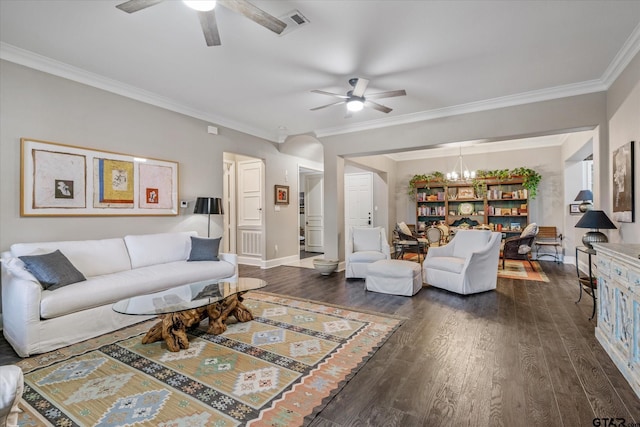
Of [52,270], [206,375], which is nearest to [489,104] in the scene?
[206,375]

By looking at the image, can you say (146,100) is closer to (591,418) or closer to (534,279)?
(591,418)

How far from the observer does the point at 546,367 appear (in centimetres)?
231

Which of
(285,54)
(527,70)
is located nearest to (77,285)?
(285,54)

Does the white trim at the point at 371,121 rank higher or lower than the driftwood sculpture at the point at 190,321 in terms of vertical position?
higher

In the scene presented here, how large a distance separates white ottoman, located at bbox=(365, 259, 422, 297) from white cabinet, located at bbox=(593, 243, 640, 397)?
1.95 meters

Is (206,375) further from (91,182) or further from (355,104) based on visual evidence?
(355,104)

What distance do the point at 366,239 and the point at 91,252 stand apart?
4.03 metres

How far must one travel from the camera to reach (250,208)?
A: 22.4ft

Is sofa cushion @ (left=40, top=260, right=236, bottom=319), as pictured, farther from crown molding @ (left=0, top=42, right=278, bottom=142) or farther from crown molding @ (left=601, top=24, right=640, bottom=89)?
crown molding @ (left=601, top=24, right=640, bottom=89)

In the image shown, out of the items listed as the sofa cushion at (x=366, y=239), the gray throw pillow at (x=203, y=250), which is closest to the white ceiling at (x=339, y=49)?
the gray throw pillow at (x=203, y=250)

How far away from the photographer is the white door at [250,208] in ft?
21.6

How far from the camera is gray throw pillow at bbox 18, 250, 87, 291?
282 centimetres

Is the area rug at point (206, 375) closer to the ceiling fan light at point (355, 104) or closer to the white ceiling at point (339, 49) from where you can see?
the ceiling fan light at point (355, 104)

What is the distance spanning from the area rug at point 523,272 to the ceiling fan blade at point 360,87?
13.4 ft
